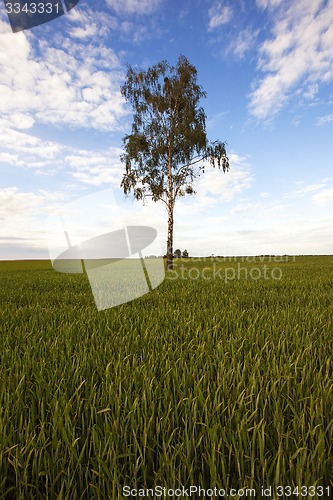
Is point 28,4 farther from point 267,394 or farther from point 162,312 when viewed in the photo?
point 267,394

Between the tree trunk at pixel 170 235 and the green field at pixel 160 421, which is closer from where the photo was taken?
the green field at pixel 160 421

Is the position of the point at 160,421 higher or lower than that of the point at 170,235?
lower

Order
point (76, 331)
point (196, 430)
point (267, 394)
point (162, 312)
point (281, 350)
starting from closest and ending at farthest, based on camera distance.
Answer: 1. point (196, 430)
2. point (267, 394)
3. point (281, 350)
4. point (76, 331)
5. point (162, 312)

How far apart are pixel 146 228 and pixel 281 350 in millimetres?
3600

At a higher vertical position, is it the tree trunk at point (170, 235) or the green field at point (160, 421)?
the tree trunk at point (170, 235)

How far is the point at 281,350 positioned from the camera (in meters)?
2.72

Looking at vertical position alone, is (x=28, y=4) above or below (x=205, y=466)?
above

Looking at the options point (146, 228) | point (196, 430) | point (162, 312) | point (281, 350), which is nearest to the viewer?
point (196, 430)

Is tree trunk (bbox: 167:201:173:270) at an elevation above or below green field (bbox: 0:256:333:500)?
above

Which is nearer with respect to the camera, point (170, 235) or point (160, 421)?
point (160, 421)

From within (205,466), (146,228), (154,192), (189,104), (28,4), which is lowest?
(205,466)

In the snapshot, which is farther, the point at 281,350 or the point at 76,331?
the point at 76,331

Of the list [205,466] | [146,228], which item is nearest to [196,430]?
[205,466]

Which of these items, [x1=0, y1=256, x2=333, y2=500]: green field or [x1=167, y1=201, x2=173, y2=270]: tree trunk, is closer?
[x1=0, y1=256, x2=333, y2=500]: green field
